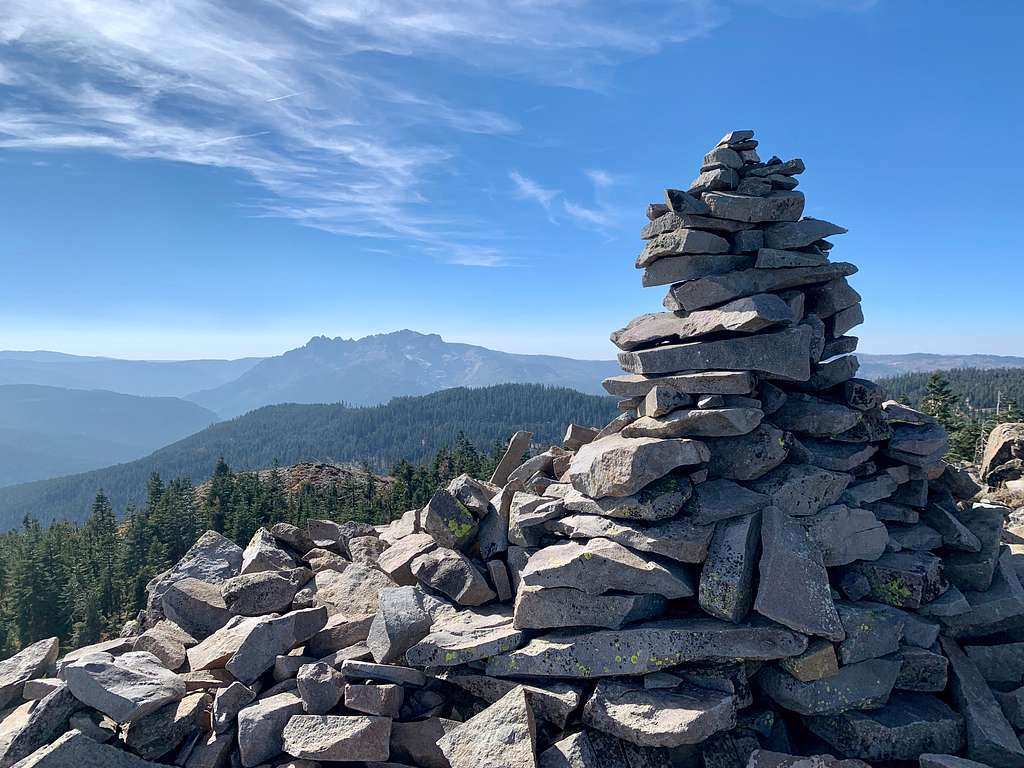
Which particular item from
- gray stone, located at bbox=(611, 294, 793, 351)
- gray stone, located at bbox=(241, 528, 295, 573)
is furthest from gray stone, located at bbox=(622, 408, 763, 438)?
gray stone, located at bbox=(241, 528, 295, 573)

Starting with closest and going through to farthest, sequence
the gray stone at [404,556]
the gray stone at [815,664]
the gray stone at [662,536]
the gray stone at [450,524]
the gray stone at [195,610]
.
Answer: the gray stone at [815,664]
the gray stone at [662,536]
the gray stone at [450,524]
the gray stone at [195,610]
the gray stone at [404,556]

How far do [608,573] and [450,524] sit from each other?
551cm

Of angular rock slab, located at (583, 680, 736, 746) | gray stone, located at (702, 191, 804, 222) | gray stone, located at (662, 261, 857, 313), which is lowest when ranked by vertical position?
angular rock slab, located at (583, 680, 736, 746)

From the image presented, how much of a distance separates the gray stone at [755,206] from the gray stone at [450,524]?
11.3 meters

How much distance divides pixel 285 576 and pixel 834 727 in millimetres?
15305

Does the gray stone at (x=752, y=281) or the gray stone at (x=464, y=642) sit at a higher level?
the gray stone at (x=752, y=281)

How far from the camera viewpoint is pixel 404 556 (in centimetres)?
1803

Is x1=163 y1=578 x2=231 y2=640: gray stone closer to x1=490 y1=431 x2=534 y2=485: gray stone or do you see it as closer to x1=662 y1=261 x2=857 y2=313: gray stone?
x1=490 y1=431 x2=534 y2=485: gray stone

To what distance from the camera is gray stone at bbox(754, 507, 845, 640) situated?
1191 centimetres

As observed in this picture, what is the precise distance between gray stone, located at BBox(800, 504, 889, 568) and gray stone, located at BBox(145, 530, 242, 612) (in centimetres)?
1929

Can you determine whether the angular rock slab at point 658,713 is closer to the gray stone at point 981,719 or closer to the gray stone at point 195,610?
the gray stone at point 981,719

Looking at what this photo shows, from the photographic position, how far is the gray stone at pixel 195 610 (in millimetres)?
17328

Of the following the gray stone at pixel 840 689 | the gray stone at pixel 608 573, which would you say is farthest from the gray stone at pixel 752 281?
the gray stone at pixel 840 689

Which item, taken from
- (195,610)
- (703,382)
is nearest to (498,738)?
(703,382)
